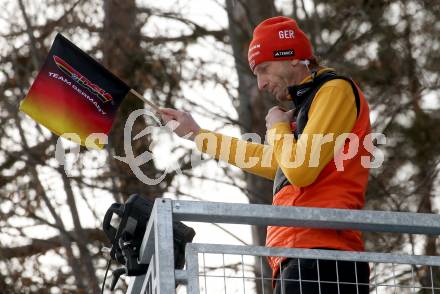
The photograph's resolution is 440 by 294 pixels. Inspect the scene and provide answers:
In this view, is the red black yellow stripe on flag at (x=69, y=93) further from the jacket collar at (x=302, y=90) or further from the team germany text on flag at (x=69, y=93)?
the jacket collar at (x=302, y=90)

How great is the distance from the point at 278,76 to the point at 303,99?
25 cm

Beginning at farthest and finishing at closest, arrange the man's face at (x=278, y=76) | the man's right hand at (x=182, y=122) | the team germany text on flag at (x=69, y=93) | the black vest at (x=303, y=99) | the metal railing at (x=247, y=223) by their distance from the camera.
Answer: the team germany text on flag at (x=69, y=93) → the man's right hand at (x=182, y=122) → the man's face at (x=278, y=76) → the black vest at (x=303, y=99) → the metal railing at (x=247, y=223)

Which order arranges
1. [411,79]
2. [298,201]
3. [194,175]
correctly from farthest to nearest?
[411,79] → [194,175] → [298,201]

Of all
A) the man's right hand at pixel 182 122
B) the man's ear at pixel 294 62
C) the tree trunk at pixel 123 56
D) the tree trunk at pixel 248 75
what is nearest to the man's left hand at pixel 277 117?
the man's ear at pixel 294 62

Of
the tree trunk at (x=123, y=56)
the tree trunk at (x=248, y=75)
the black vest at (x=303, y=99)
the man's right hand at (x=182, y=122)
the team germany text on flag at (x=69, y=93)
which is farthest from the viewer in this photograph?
the tree trunk at (x=123, y=56)

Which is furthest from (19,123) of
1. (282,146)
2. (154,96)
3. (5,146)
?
(282,146)

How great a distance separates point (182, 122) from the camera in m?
7.02

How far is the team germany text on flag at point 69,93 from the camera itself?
23.7ft

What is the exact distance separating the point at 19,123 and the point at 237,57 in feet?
6.37

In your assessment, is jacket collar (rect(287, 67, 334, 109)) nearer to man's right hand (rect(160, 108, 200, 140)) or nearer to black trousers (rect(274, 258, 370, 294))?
man's right hand (rect(160, 108, 200, 140))

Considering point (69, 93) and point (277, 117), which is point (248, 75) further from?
point (277, 117)

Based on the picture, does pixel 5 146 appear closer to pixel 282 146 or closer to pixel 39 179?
pixel 39 179

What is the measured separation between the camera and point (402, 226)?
6.03 meters

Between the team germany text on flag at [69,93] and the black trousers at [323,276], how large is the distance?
1.43 meters
